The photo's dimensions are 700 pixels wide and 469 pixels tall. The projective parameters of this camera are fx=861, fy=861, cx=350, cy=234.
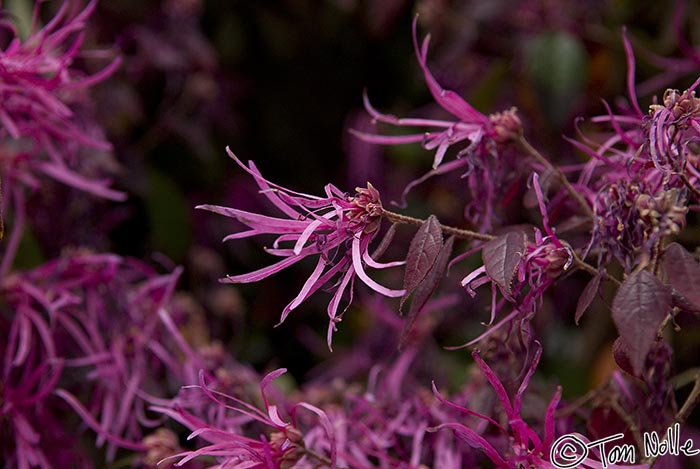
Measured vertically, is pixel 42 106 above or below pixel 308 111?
above

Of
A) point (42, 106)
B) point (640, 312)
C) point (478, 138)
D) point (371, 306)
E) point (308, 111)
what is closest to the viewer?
point (640, 312)

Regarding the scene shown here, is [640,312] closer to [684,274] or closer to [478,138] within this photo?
[684,274]

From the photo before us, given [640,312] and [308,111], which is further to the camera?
[308,111]

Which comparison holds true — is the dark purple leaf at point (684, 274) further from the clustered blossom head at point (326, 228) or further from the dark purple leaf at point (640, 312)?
the clustered blossom head at point (326, 228)

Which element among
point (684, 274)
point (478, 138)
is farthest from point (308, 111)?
point (684, 274)

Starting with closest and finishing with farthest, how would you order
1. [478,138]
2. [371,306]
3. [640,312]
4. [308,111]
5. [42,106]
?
1. [640,312]
2. [478,138]
3. [42,106]
4. [371,306]
5. [308,111]

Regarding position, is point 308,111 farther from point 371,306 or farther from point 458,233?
point 458,233

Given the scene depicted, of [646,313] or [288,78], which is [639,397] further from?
[288,78]

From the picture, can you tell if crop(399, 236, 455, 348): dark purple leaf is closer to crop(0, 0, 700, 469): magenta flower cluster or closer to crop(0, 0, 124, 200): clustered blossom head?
crop(0, 0, 700, 469): magenta flower cluster
